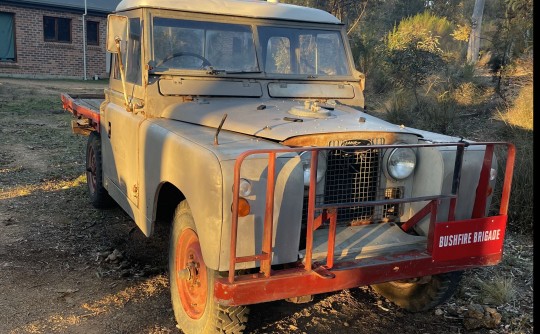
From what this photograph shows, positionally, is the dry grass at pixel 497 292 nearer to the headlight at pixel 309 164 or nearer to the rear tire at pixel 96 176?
the headlight at pixel 309 164

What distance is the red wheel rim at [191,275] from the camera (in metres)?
3.02

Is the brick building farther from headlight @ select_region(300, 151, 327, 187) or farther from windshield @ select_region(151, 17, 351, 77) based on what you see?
headlight @ select_region(300, 151, 327, 187)

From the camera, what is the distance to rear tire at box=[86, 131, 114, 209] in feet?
18.1

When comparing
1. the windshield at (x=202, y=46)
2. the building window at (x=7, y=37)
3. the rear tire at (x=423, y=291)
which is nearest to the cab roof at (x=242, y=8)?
the windshield at (x=202, y=46)

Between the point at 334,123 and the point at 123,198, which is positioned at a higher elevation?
the point at 334,123

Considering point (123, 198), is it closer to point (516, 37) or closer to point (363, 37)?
point (516, 37)

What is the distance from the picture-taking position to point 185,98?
13.6 feet

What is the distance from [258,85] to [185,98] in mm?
618

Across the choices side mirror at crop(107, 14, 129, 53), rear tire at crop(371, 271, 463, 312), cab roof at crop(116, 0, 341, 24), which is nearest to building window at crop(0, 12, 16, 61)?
cab roof at crop(116, 0, 341, 24)

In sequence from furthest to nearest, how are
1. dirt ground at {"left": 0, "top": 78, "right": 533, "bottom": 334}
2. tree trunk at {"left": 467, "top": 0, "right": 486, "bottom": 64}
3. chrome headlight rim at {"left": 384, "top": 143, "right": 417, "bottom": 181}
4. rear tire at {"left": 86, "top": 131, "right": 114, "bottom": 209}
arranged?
tree trunk at {"left": 467, "top": 0, "right": 486, "bottom": 64} → rear tire at {"left": 86, "top": 131, "right": 114, "bottom": 209} → dirt ground at {"left": 0, "top": 78, "right": 533, "bottom": 334} → chrome headlight rim at {"left": 384, "top": 143, "right": 417, "bottom": 181}

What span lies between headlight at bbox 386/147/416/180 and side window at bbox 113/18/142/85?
6.98ft

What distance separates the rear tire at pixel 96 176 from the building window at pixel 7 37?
15.7 meters

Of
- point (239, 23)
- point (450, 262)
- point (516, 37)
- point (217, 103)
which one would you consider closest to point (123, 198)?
point (217, 103)

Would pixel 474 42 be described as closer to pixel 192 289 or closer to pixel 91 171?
pixel 91 171
